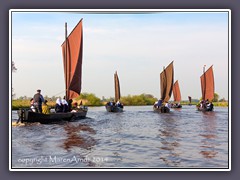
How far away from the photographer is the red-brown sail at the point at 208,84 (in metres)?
6.95

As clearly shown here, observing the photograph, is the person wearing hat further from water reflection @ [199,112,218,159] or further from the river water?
water reflection @ [199,112,218,159]

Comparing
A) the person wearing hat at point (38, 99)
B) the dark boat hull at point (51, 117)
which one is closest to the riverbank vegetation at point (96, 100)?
the person wearing hat at point (38, 99)

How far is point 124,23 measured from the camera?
7051mm

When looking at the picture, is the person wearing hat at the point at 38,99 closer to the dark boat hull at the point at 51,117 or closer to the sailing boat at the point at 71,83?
the dark boat hull at the point at 51,117

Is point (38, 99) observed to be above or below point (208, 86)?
below

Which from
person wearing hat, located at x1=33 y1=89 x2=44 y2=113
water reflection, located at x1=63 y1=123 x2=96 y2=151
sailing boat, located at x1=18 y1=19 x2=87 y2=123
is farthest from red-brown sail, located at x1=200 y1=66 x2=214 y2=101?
person wearing hat, located at x1=33 y1=89 x2=44 y2=113

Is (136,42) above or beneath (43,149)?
above

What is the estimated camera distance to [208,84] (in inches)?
277

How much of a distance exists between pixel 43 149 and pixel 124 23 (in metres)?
2.42

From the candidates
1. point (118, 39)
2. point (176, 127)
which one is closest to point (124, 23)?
point (118, 39)

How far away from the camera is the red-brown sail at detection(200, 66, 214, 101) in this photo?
22.8ft

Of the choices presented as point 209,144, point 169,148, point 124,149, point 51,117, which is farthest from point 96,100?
point 51,117

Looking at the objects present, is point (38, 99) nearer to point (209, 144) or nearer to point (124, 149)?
point (124, 149)
